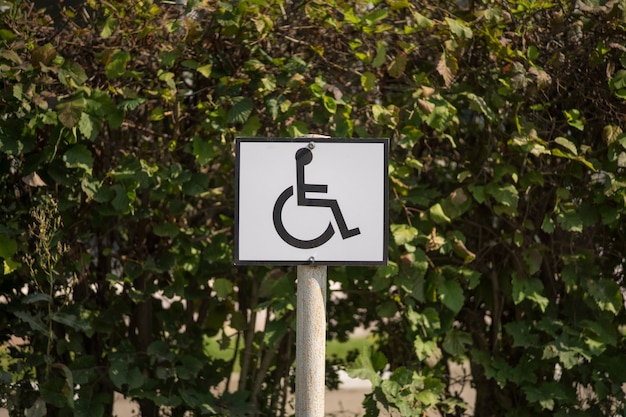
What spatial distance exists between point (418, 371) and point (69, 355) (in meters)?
1.51

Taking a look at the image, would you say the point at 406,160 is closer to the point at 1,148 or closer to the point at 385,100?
the point at 385,100

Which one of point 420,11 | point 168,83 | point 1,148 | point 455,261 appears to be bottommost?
point 455,261

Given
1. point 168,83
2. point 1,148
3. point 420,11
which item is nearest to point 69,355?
point 1,148

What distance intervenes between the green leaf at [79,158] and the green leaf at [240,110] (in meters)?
0.56

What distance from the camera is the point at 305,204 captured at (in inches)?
95.2

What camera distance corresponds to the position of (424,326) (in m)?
3.86

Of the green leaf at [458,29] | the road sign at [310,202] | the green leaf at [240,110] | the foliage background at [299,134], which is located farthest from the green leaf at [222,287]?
the road sign at [310,202]

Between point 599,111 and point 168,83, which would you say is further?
point 599,111

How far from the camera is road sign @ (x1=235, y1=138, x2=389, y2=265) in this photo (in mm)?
2410

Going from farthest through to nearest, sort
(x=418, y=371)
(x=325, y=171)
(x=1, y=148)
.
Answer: (x=418, y=371) < (x=1, y=148) < (x=325, y=171)

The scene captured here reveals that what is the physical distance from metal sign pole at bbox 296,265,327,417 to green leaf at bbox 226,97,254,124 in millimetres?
1297

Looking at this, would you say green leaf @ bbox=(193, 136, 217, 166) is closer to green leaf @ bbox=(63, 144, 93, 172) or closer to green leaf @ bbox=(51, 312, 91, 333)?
green leaf @ bbox=(63, 144, 93, 172)

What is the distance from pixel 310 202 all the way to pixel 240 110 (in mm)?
1322

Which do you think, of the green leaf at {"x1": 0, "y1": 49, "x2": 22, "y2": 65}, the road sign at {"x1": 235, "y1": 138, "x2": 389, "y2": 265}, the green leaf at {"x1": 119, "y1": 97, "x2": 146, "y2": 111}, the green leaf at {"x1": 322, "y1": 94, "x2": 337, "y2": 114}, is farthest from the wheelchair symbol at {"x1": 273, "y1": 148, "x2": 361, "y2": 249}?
the green leaf at {"x1": 0, "y1": 49, "x2": 22, "y2": 65}
